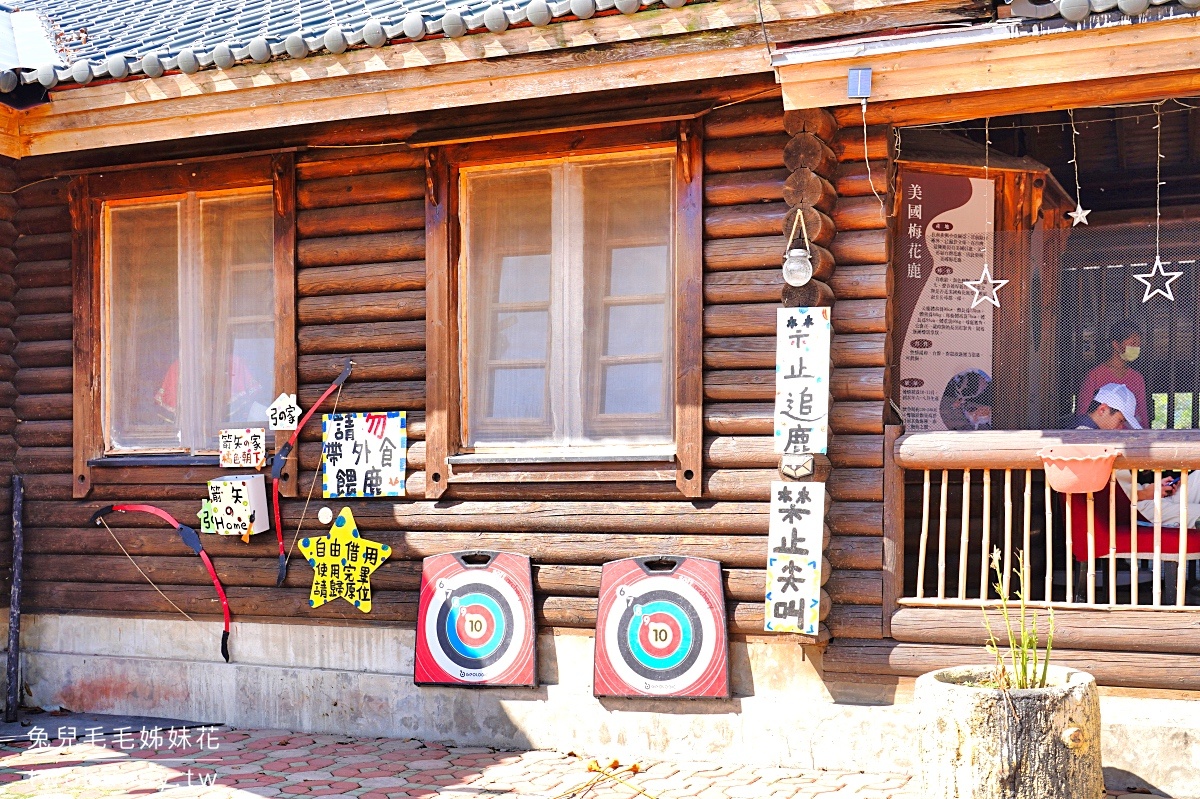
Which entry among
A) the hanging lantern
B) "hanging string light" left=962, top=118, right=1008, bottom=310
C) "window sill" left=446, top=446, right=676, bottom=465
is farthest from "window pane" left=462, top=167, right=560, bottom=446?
"hanging string light" left=962, top=118, right=1008, bottom=310

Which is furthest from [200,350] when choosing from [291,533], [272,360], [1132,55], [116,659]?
[1132,55]

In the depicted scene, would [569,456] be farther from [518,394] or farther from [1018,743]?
[1018,743]

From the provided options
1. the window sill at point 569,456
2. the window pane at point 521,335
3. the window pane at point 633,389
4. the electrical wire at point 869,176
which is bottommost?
the window sill at point 569,456

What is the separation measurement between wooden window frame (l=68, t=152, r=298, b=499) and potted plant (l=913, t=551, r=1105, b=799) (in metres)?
4.57

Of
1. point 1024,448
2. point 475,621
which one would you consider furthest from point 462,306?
point 1024,448

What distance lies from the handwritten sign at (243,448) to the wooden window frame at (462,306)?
1.29 m

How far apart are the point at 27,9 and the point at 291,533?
503cm

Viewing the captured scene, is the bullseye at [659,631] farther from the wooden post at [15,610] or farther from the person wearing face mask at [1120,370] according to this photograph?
the wooden post at [15,610]

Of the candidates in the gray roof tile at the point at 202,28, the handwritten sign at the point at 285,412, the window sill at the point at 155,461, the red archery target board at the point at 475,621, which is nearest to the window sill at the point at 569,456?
the red archery target board at the point at 475,621

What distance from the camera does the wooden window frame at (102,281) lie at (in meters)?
8.07

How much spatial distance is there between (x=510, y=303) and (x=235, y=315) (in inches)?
83.2

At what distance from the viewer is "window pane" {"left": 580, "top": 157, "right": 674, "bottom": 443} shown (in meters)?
7.27

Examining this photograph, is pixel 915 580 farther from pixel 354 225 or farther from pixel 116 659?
pixel 116 659

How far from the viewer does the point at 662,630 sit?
6.96 m
